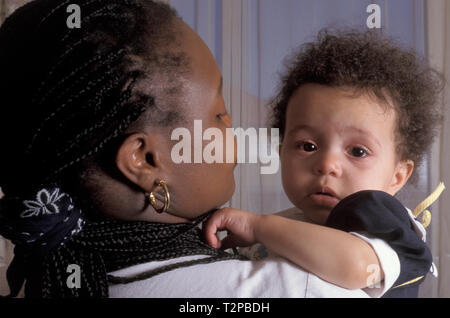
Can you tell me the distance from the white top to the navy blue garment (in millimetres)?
75

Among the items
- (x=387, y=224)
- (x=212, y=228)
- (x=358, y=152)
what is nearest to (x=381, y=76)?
(x=358, y=152)

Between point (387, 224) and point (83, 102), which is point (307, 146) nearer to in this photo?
point (387, 224)

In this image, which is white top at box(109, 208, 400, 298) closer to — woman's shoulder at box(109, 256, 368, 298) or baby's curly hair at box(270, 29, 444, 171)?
woman's shoulder at box(109, 256, 368, 298)

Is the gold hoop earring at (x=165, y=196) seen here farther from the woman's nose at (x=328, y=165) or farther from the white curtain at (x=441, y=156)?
the white curtain at (x=441, y=156)

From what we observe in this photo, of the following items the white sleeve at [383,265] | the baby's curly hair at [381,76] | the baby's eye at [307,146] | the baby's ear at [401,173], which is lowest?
the white sleeve at [383,265]

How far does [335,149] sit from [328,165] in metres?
0.04

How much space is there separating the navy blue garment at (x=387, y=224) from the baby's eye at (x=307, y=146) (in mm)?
175

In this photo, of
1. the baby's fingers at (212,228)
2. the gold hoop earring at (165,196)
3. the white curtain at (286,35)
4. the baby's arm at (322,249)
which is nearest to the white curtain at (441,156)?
the white curtain at (286,35)

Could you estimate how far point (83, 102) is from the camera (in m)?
0.51

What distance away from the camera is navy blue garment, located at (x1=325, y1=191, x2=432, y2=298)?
0.60 metres

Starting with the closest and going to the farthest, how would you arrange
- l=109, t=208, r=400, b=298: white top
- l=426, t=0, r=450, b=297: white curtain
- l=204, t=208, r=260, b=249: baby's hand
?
l=109, t=208, r=400, b=298: white top
l=204, t=208, r=260, b=249: baby's hand
l=426, t=0, r=450, b=297: white curtain

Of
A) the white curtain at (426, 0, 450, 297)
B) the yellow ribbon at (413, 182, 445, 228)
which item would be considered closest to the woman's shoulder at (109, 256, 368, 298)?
the yellow ribbon at (413, 182, 445, 228)

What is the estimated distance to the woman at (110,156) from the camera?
514mm

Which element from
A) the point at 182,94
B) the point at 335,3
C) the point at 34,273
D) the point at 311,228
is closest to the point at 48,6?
the point at 182,94
